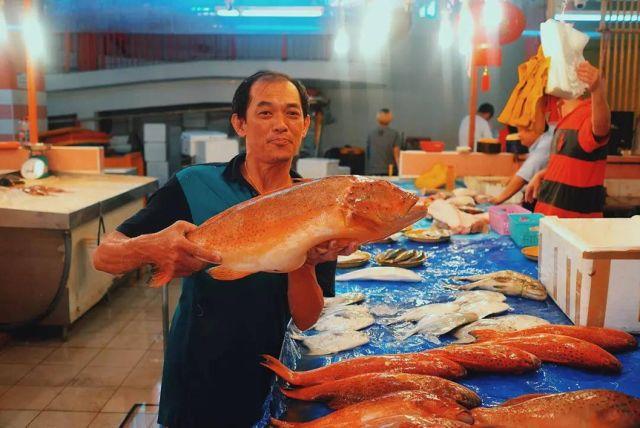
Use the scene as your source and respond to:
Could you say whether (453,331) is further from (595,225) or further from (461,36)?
(461,36)

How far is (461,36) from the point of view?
7422 millimetres

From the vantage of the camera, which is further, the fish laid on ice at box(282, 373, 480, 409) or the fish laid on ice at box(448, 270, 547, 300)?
the fish laid on ice at box(448, 270, 547, 300)

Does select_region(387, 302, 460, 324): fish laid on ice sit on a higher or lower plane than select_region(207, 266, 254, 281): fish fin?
lower

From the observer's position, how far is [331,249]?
185 centimetres

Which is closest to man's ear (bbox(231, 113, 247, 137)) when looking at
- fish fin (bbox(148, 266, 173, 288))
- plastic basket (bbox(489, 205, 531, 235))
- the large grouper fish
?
the large grouper fish

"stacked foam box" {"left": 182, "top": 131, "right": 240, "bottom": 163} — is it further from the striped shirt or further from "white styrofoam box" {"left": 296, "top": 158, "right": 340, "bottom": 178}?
the striped shirt

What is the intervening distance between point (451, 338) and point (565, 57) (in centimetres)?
326

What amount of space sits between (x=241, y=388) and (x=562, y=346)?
119 cm

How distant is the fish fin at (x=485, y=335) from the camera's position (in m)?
2.36

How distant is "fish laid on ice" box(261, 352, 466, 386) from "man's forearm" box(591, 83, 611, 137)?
2965mm

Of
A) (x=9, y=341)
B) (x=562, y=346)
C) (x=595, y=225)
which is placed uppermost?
(x=595, y=225)

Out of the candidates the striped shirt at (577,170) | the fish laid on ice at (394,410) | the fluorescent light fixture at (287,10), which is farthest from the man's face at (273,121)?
the fluorescent light fixture at (287,10)

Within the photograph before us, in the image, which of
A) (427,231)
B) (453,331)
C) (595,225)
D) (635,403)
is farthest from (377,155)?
(635,403)

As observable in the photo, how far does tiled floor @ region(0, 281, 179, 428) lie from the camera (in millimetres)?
4258
